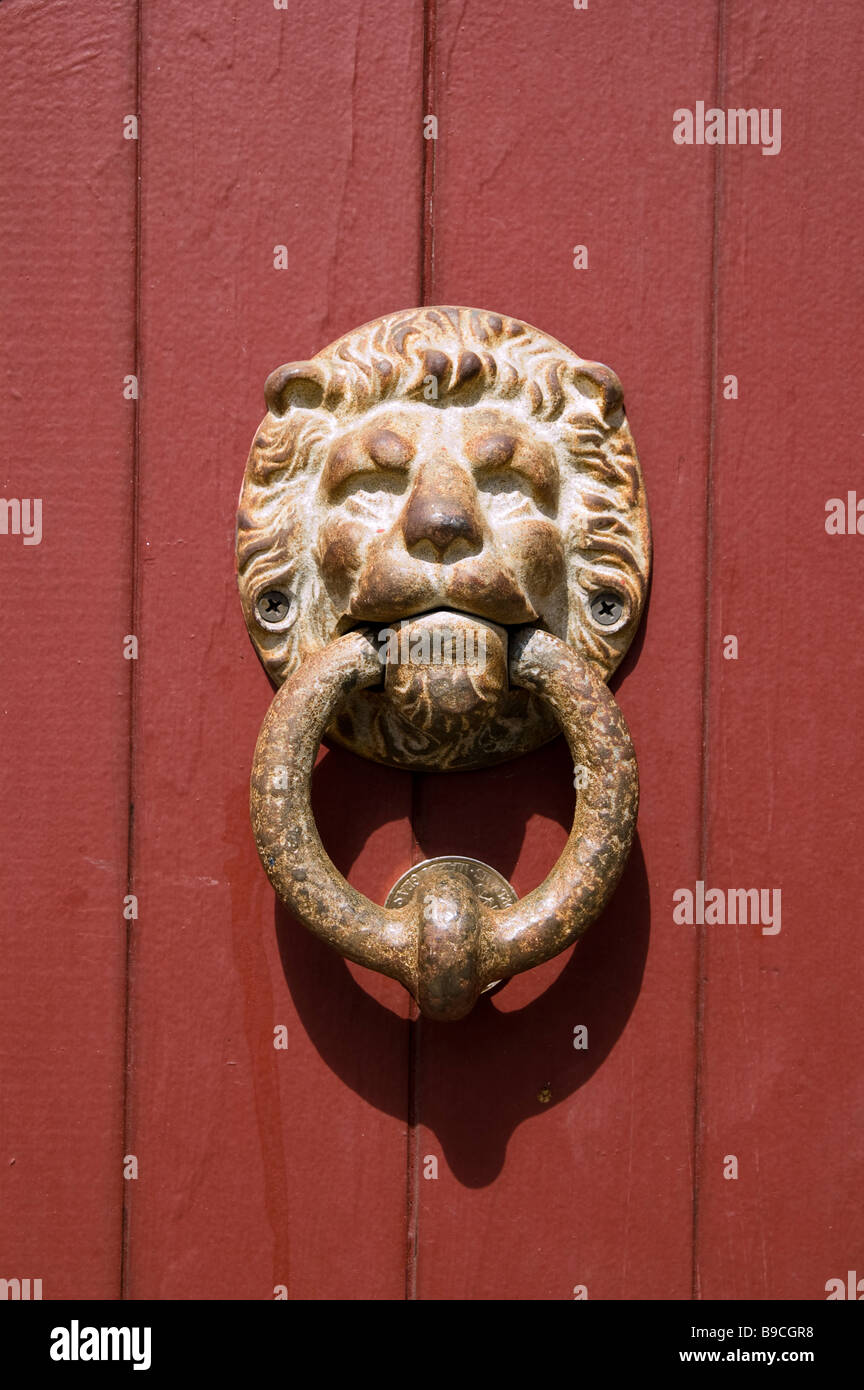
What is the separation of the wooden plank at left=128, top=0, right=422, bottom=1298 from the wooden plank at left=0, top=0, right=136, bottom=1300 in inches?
0.9

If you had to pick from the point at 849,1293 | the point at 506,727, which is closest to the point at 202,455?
the point at 506,727

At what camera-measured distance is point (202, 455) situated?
774 mm

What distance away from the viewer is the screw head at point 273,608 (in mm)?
753

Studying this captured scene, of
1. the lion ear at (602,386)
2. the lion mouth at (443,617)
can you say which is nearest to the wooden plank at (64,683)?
the lion mouth at (443,617)

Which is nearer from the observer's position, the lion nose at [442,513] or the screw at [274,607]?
the lion nose at [442,513]

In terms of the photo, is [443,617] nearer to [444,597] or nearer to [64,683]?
[444,597]

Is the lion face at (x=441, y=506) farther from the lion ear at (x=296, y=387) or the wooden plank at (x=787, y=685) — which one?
the wooden plank at (x=787, y=685)

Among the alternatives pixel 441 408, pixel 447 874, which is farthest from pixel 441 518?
pixel 447 874

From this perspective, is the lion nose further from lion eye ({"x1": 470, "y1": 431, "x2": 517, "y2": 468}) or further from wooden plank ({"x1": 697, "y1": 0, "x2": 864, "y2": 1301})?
wooden plank ({"x1": 697, "y1": 0, "x2": 864, "y2": 1301})

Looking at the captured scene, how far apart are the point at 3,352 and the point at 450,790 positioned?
18.0 inches

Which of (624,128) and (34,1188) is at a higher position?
(624,128)

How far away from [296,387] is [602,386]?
21 centimetres

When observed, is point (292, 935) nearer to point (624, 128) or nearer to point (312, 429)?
point (312, 429)

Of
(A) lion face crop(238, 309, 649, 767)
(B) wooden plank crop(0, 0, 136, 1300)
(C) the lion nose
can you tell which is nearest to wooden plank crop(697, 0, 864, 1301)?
(A) lion face crop(238, 309, 649, 767)
